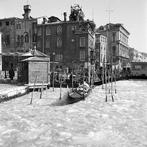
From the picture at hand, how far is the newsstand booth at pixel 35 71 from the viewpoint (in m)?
25.5

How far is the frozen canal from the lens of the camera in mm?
11430

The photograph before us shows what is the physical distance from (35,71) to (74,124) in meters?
12.6

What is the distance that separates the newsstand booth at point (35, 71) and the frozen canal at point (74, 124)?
3.97 meters

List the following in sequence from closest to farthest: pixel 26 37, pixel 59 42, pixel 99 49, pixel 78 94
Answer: pixel 78 94, pixel 59 42, pixel 26 37, pixel 99 49

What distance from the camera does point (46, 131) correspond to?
13094 millimetres

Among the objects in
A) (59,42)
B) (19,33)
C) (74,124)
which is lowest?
(74,124)

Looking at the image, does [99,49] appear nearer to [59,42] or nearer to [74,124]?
[59,42]

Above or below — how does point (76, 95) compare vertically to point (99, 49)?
below

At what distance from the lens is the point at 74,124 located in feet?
47.5

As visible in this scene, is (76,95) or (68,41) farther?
(68,41)

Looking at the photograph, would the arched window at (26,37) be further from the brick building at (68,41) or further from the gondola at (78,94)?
the gondola at (78,94)

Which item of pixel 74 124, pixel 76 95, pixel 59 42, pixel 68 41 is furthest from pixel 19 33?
pixel 74 124

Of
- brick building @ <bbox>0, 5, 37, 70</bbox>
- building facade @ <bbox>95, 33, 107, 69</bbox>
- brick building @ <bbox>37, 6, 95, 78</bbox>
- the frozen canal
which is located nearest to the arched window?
brick building @ <bbox>0, 5, 37, 70</bbox>

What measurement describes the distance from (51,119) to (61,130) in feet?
8.44
